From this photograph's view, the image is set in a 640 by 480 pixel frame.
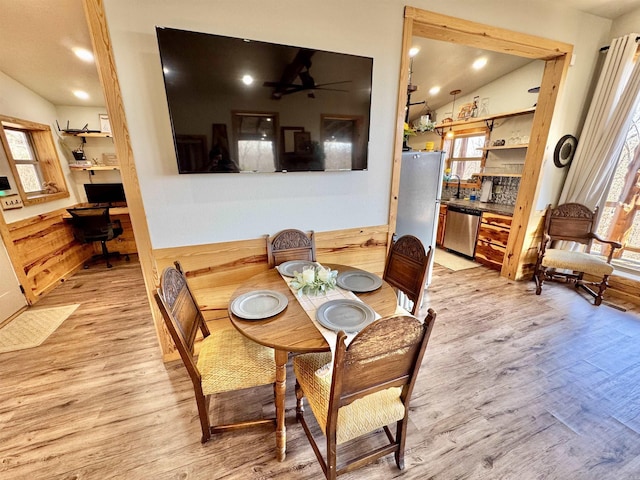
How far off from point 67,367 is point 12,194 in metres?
2.22

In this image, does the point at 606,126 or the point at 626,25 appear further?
the point at 606,126

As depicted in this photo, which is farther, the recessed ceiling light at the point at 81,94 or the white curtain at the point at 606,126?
the recessed ceiling light at the point at 81,94

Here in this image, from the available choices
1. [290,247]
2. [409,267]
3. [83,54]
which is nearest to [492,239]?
[409,267]

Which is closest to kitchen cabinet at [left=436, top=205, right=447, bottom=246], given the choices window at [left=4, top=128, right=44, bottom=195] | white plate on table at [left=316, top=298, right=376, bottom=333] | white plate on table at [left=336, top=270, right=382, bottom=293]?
white plate on table at [left=336, top=270, right=382, bottom=293]

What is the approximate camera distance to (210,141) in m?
1.61

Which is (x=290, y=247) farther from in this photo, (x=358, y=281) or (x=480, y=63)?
(x=480, y=63)

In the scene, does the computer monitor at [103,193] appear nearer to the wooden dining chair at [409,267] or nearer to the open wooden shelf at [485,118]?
the wooden dining chair at [409,267]

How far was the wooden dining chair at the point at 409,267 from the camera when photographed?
1.63 metres

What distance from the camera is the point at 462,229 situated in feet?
13.2

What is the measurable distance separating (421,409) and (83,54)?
14.1 feet

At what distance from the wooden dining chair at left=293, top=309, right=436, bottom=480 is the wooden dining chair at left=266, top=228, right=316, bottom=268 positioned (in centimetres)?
92

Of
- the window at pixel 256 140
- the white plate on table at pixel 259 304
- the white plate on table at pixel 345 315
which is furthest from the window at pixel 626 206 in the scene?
the white plate on table at pixel 259 304

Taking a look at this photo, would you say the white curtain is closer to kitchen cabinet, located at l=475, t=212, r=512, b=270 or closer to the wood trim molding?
the wood trim molding

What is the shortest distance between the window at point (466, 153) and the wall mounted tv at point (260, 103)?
11.1 feet
